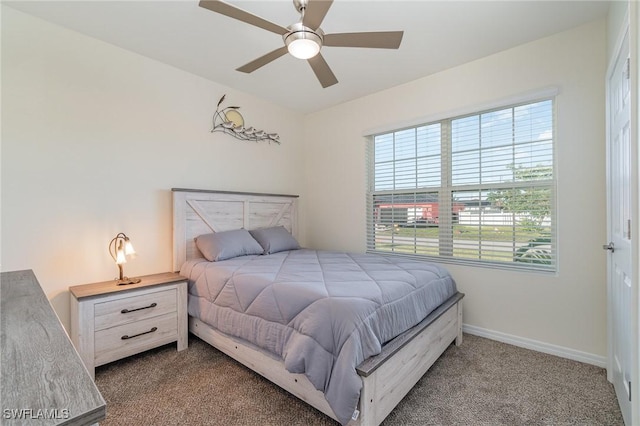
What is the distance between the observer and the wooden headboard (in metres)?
2.97

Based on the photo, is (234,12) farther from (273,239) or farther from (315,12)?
(273,239)

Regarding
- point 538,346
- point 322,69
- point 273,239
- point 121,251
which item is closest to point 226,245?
point 273,239

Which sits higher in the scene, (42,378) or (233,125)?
(233,125)

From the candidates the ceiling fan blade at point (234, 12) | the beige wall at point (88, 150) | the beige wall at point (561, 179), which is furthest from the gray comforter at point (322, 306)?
the ceiling fan blade at point (234, 12)

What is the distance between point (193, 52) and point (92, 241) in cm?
A: 199

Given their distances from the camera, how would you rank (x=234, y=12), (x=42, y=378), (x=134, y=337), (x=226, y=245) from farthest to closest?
(x=226, y=245) < (x=134, y=337) < (x=234, y=12) < (x=42, y=378)

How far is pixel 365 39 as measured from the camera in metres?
1.91

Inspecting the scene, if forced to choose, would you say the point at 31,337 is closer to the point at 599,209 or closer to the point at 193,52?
the point at 193,52

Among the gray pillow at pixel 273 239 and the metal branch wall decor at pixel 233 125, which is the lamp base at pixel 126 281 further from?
the metal branch wall decor at pixel 233 125

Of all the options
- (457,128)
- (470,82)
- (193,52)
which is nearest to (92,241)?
(193,52)

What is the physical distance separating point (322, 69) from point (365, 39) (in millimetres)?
444

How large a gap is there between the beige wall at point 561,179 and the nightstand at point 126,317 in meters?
2.77

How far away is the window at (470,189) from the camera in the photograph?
8.47 ft

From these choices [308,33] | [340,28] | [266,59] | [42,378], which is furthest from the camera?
[340,28]
